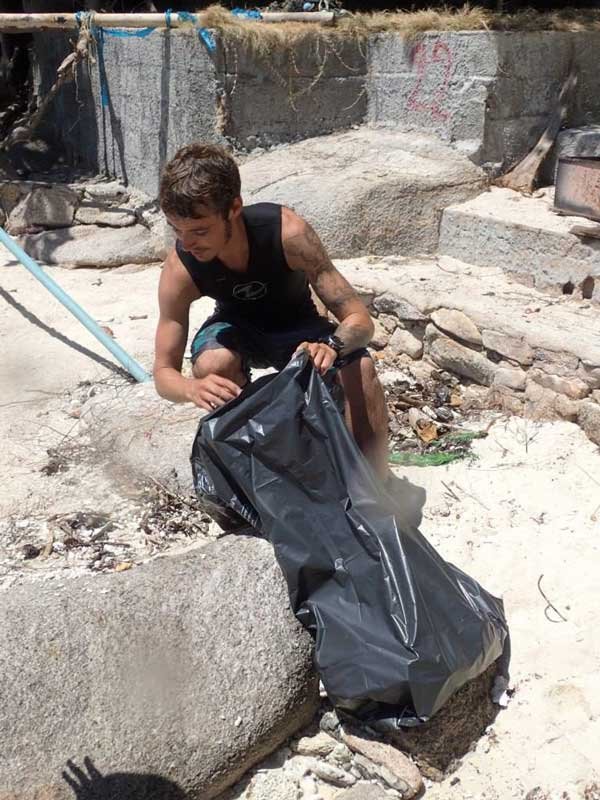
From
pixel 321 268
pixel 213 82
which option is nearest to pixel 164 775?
pixel 321 268

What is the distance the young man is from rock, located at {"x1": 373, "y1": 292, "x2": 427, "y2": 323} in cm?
132

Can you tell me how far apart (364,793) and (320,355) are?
122 cm

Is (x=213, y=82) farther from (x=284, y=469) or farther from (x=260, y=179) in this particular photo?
(x=284, y=469)

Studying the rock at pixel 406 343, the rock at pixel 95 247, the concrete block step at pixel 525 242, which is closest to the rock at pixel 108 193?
the rock at pixel 95 247

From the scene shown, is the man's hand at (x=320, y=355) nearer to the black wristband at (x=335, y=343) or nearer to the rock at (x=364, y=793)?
the black wristband at (x=335, y=343)

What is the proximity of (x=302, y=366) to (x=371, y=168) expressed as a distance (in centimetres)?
337

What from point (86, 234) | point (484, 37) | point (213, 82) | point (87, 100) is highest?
point (484, 37)

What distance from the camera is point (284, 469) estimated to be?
252cm

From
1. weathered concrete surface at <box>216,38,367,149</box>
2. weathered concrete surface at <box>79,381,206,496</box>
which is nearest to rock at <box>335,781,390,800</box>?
weathered concrete surface at <box>79,381,206,496</box>

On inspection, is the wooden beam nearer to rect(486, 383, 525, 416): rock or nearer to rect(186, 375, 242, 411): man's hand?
rect(486, 383, 525, 416): rock

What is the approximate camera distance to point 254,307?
3160mm

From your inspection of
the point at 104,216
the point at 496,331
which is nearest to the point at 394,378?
the point at 496,331

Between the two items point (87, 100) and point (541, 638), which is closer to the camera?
point (541, 638)

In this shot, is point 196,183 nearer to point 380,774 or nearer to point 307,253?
point 307,253
